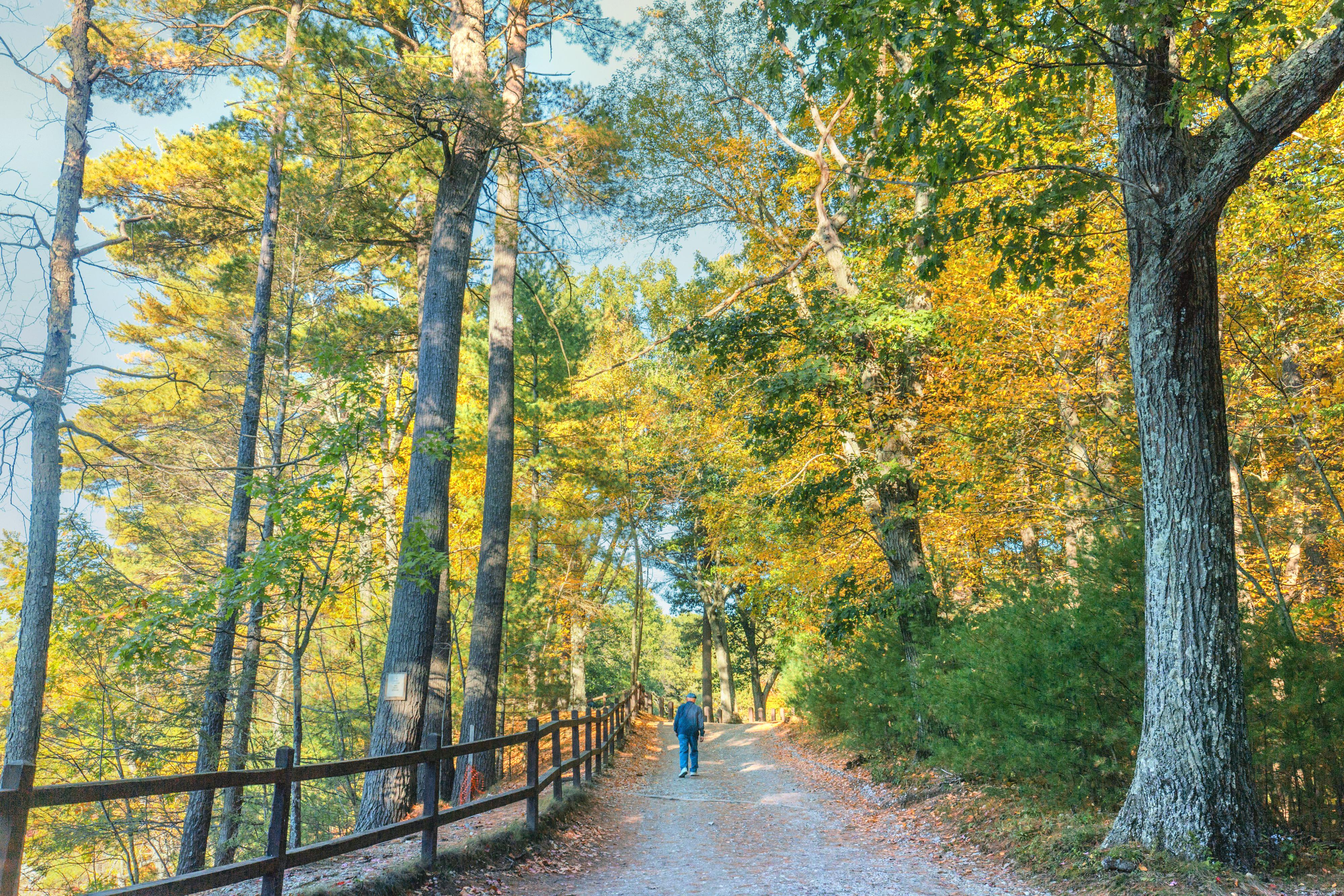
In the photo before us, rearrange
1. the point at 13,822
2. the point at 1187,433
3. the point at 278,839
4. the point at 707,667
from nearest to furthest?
the point at 13,822
the point at 278,839
the point at 1187,433
the point at 707,667

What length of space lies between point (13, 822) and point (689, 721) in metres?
11.8

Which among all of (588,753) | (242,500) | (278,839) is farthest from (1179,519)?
(242,500)

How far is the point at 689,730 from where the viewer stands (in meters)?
13.6

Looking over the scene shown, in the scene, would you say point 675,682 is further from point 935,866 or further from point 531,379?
point 935,866

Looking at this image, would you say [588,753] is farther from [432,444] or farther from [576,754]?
[432,444]

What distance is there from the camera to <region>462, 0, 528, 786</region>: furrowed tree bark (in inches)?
441

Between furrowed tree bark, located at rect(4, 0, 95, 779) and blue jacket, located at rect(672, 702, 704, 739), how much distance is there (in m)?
9.38

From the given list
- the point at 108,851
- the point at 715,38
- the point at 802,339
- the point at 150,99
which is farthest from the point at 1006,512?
the point at 108,851

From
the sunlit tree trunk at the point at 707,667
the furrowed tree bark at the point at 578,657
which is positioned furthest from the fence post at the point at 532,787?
the sunlit tree trunk at the point at 707,667

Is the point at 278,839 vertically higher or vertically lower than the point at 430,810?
higher

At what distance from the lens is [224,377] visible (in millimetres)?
15922

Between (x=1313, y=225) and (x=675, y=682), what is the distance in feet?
187

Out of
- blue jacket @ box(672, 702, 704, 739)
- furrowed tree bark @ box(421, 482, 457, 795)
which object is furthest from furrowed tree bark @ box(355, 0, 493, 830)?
blue jacket @ box(672, 702, 704, 739)

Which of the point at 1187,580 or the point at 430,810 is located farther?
the point at 430,810
